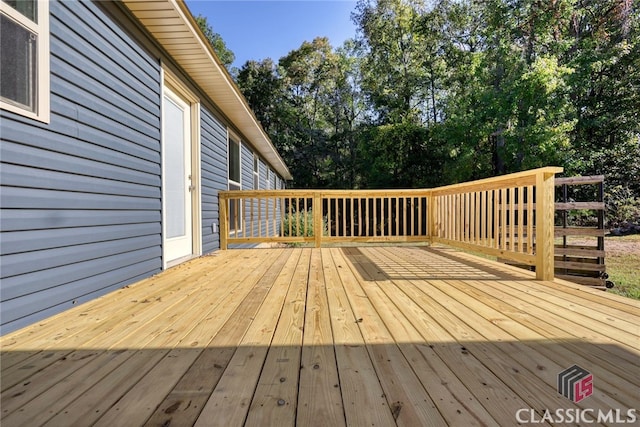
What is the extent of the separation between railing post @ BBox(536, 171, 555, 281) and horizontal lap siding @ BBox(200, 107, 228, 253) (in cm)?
363

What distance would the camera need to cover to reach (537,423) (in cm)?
85

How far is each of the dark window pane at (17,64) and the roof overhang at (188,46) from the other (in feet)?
3.58

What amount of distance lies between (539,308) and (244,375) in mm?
1710

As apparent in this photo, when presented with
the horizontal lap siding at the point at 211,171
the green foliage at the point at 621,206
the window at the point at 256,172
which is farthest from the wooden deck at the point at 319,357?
the green foliage at the point at 621,206

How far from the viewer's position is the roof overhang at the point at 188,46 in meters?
2.51

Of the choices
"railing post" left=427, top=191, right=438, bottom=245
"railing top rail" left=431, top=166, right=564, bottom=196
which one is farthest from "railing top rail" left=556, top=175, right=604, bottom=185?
"railing post" left=427, top=191, right=438, bottom=245

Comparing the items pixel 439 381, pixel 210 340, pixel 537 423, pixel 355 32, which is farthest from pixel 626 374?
pixel 355 32

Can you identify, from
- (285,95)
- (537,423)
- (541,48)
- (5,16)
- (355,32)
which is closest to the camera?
(537,423)

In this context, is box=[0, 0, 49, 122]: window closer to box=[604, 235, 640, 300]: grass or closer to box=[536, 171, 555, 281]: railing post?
box=[536, 171, 555, 281]: railing post

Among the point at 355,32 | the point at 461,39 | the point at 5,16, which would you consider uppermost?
the point at 355,32

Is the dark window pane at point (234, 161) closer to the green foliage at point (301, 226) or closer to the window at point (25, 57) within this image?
the green foliage at point (301, 226)

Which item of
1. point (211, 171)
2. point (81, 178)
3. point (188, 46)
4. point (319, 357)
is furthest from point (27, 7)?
point (211, 171)

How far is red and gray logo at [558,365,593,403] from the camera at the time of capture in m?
0.96

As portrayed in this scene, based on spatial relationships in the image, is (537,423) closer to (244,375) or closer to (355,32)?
(244,375)
